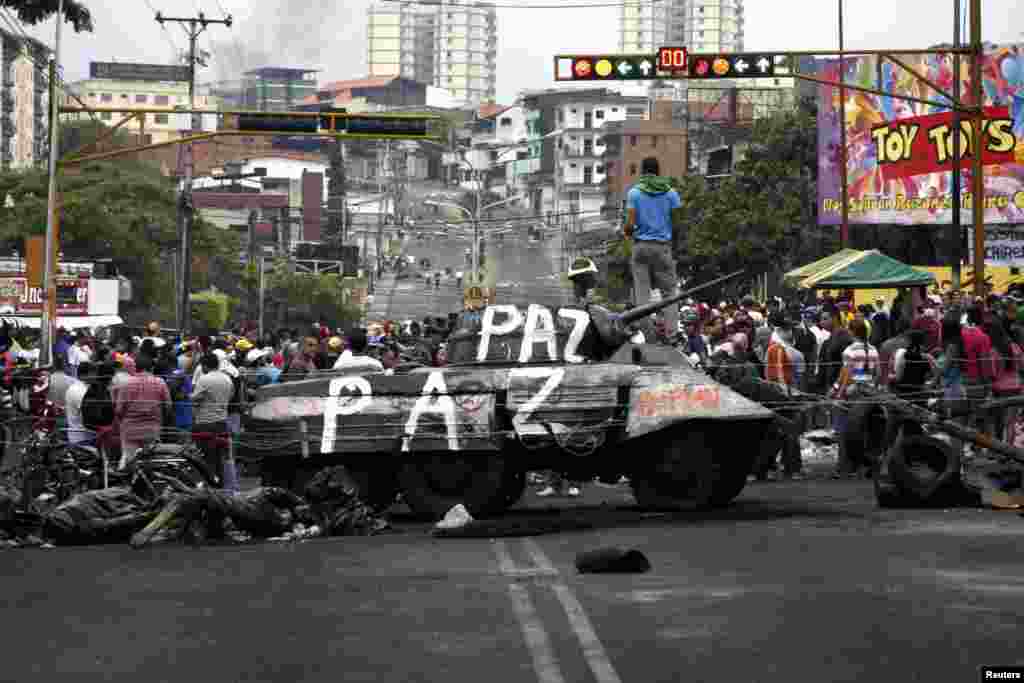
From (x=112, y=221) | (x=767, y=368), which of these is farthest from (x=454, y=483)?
(x=112, y=221)

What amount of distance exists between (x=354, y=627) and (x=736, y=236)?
60018 mm

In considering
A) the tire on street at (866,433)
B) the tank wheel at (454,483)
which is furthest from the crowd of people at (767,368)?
the tank wheel at (454,483)

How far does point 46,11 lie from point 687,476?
27959mm

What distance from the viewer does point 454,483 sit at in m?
18.0

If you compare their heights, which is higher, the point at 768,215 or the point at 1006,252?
the point at 768,215

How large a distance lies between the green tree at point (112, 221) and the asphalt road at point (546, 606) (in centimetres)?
6916

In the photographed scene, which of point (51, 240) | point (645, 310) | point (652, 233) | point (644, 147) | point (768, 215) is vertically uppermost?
point (644, 147)

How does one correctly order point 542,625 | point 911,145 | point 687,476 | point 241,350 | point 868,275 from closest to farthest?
point 542,625
point 687,476
point 868,275
point 241,350
point 911,145

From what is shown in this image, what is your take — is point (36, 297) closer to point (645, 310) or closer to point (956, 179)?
point (956, 179)

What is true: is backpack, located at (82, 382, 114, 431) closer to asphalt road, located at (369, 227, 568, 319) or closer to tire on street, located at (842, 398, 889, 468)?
tire on street, located at (842, 398, 889, 468)

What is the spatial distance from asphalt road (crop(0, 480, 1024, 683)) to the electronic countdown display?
15.4 metres

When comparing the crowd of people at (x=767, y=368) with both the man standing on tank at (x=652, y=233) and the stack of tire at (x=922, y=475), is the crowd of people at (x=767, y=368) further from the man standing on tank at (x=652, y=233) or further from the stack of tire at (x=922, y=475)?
the stack of tire at (x=922, y=475)

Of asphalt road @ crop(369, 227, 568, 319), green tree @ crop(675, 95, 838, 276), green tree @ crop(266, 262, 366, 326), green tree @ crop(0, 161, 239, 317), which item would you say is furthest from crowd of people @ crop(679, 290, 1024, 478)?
green tree @ crop(266, 262, 366, 326)

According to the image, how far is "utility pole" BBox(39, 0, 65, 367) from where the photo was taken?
37.0 meters
